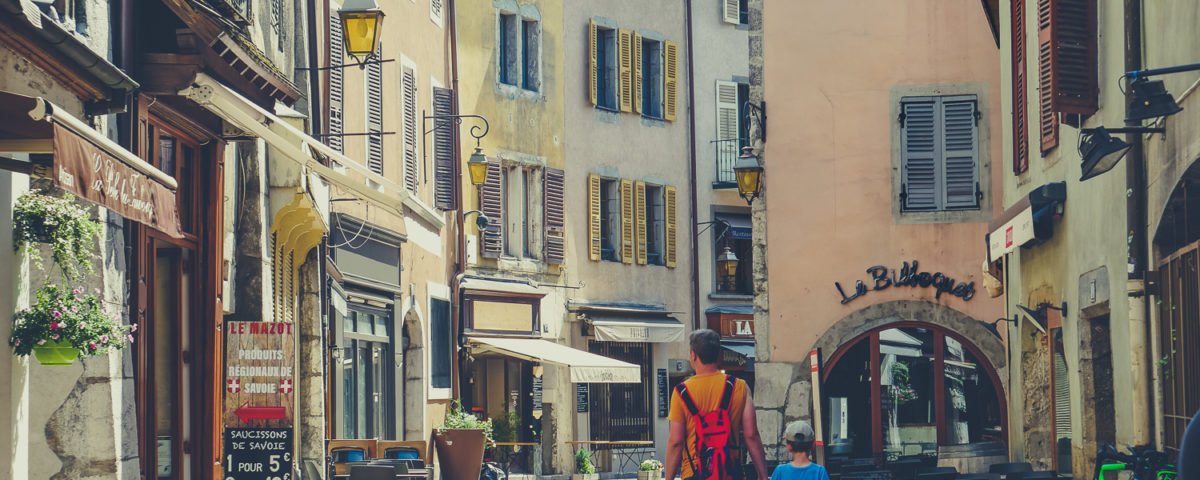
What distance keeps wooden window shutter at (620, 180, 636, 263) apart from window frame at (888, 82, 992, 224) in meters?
10.5

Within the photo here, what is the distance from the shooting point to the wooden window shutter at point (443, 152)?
25.0 metres

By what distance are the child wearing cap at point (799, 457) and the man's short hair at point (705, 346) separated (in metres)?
0.51

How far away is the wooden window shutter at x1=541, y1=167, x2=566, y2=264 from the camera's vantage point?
28.7 m

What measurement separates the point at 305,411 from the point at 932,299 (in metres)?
8.26

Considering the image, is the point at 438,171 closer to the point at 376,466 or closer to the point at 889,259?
the point at 889,259

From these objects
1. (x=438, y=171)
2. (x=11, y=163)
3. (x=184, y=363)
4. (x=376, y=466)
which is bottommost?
(x=376, y=466)

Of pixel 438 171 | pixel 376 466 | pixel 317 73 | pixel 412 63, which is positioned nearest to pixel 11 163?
pixel 376 466

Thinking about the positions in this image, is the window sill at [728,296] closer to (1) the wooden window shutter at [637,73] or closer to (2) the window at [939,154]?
(1) the wooden window shutter at [637,73]

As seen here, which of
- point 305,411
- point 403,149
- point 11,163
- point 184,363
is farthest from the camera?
point 403,149

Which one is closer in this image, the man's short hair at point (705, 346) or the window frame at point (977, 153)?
the man's short hair at point (705, 346)

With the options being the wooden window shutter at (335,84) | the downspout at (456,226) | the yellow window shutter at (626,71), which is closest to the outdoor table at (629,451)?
the downspout at (456,226)

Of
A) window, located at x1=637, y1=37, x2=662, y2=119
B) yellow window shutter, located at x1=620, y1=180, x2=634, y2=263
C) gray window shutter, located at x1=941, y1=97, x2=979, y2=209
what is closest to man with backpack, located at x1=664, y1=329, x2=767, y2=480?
gray window shutter, located at x1=941, y1=97, x2=979, y2=209

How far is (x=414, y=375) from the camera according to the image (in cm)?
2367

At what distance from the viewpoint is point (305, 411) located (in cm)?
1566
